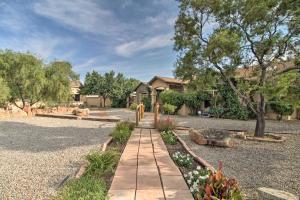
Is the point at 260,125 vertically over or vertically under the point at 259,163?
over

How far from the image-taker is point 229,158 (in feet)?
22.6

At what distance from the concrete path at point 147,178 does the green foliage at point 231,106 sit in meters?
13.7

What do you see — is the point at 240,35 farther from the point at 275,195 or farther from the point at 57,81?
the point at 57,81

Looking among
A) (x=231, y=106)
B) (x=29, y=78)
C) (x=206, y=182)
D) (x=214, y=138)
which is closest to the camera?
(x=206, y=182)

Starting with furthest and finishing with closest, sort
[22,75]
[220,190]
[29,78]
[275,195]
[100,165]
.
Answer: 1. [29,78]
2. [22,75]
3. [100,165]
4. [275,195]
5. [220,190]

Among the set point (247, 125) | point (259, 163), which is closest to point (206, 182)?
point (259, 163)

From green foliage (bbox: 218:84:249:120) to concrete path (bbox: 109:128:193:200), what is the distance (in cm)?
1370

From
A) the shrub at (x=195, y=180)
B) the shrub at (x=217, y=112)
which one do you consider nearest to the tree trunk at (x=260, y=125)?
the shrub at (x=195, y=180)

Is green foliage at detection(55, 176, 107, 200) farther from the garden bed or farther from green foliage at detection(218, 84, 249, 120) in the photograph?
green foliage at detection(218, 84, 249, 120)

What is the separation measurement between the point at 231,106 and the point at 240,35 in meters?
10.5

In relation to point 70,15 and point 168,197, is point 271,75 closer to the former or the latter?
point 168,197

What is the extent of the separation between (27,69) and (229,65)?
17.9 m

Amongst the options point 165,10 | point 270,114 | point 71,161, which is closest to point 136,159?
point 71,161

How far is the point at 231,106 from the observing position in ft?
64.8
